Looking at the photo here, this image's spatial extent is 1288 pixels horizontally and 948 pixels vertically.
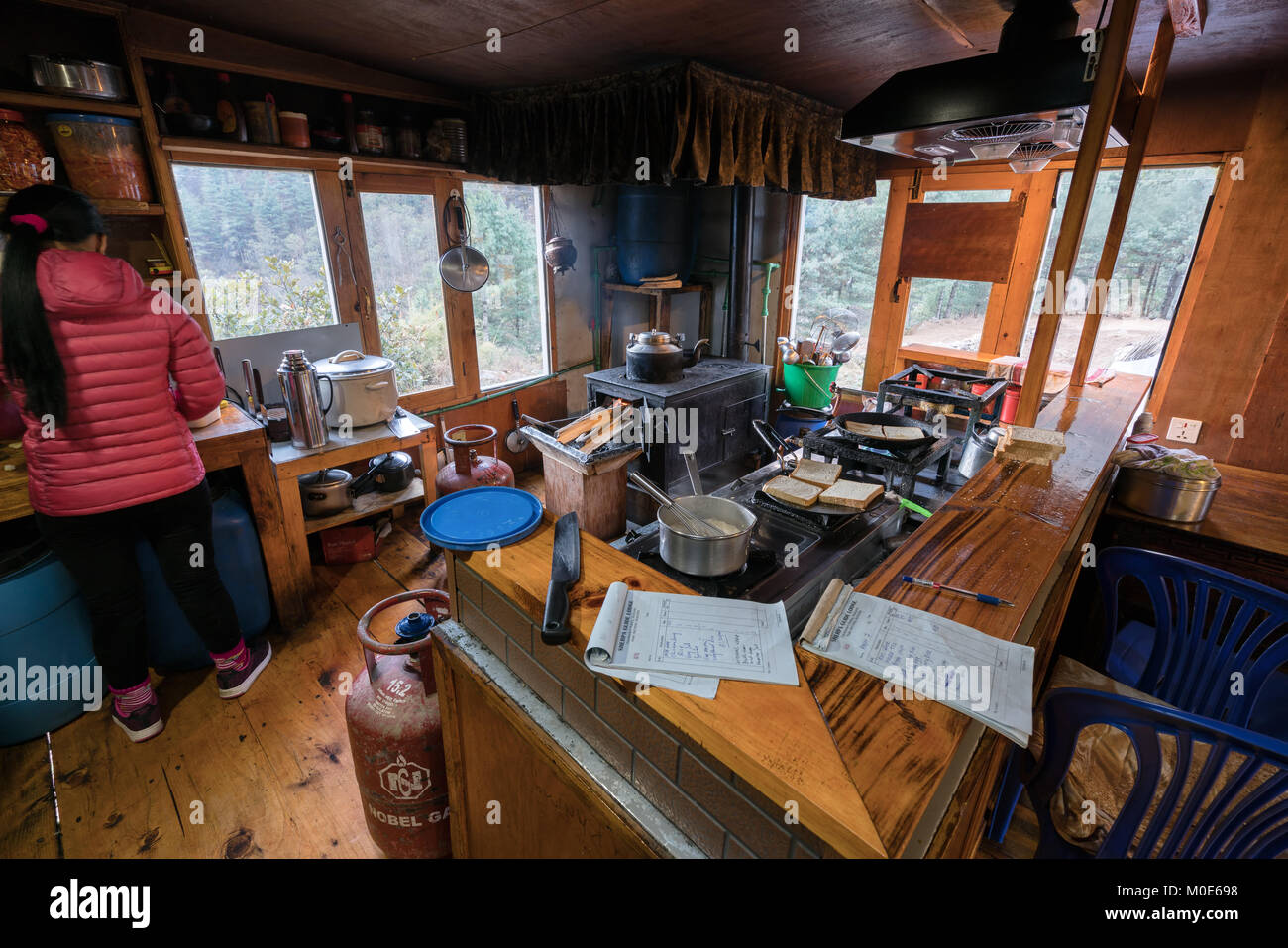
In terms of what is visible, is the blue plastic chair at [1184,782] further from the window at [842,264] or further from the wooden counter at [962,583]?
the window at [842,264]

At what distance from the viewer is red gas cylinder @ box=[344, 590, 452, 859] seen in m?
1.64

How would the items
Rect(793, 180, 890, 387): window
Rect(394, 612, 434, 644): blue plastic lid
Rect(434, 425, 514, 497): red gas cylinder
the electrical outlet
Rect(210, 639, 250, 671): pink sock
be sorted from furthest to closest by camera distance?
Rect(793, 180, 890, 387): window → Rect(434, 425, 514, 497): red gas cylinder → the electrical outlet → Rect(210, 639, 250, 671): pink sock → Rect(394, 612, 434, 644): blue plastic lid

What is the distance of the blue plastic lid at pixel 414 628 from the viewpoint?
1703 millimetres

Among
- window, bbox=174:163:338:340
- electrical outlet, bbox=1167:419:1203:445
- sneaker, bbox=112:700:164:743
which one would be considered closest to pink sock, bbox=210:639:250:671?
sneaker, bbox=112:700:164:743

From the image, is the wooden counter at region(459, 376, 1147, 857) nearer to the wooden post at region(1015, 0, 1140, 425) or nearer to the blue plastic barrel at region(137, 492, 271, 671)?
the wooden post at region(1015, 0, 1140, 425)

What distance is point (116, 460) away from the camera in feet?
6.68

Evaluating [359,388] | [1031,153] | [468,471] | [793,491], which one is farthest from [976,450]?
Answer: [359,388]

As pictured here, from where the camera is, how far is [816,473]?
7.01 feet

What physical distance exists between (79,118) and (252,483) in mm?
1645

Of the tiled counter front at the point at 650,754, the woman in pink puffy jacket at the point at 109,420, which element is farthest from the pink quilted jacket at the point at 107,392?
the tiled counter front at the point at 650,754

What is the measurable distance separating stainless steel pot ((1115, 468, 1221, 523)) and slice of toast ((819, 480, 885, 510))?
1.09m

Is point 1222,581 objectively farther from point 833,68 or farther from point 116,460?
point 116,460

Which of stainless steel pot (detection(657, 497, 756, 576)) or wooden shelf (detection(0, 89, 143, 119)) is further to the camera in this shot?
wooden shelf (detection(0, 89, 143, 119))

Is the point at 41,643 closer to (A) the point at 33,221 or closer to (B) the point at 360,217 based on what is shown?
(A) the point at 33,221
